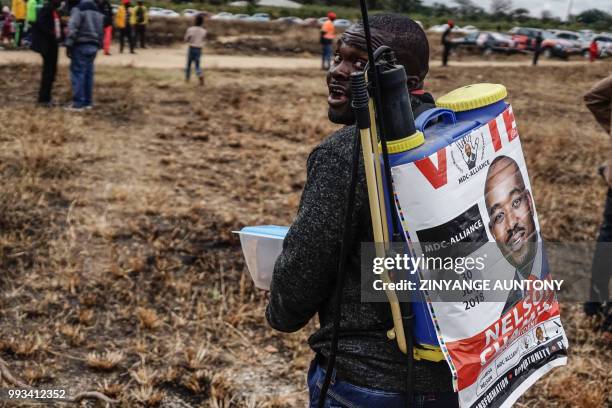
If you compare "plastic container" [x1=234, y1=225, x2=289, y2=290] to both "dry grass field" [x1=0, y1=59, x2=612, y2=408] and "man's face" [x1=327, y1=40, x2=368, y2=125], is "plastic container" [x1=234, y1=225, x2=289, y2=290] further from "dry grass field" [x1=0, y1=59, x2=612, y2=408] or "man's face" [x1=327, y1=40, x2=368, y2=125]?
"dry grass field" [x1=0, y1=59, x2=612, y2=408]

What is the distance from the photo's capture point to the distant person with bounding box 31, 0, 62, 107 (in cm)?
862

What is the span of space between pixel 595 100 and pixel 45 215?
3870 mm

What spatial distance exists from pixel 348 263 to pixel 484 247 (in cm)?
32

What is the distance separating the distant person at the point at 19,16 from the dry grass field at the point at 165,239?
26.6ft

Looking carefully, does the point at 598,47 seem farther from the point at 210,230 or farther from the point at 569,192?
the point at 210,230

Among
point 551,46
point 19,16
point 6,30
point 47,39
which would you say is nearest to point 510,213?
point 47,39

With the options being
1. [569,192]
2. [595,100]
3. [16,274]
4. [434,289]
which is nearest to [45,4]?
[16,274]

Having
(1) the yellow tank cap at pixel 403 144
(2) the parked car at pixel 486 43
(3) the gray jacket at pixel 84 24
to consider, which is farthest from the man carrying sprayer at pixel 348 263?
(2) the parked car at pixel 486 43

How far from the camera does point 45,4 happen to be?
8.63 metres

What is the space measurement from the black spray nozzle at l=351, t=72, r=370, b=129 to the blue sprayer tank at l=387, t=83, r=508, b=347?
3.2 inches

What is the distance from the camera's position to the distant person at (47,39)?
862 centimetres

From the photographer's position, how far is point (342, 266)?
1555 millimetres

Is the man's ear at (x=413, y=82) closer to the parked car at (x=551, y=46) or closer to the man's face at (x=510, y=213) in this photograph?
the man's face at (x=510, y=213)

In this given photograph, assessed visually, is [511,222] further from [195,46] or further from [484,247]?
[195,46]
